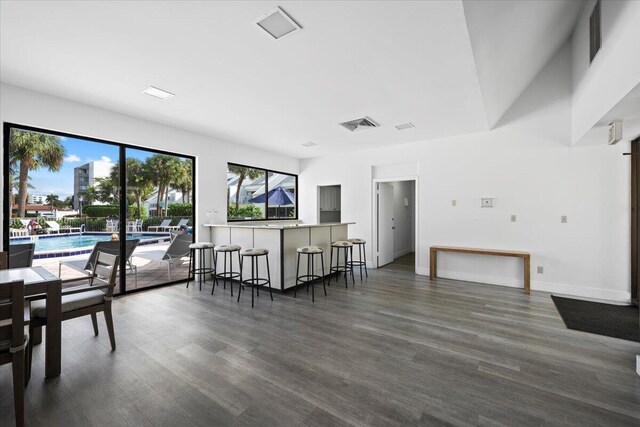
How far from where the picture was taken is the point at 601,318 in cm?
345

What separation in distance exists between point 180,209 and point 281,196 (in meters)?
2.77

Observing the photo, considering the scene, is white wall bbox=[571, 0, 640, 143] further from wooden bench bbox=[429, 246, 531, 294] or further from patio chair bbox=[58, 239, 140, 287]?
patio chair bbox=[58, 239, 140, 287]

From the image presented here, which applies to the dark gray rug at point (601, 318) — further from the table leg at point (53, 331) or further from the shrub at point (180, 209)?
the shrub at point (180, 209)

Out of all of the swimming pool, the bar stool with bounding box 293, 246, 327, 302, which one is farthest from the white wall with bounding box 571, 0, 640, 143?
the swimming pool

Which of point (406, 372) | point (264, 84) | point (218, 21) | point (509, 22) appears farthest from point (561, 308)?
point (218, 21)

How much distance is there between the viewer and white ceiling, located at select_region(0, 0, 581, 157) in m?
2.14

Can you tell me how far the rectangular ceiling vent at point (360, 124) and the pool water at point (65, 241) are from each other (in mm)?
4035

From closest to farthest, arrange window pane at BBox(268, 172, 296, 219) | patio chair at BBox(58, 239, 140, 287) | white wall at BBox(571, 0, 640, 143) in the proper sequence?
white wall at BBox(571, 0, 640, 143), patio chair at BBox(58, 239, 140, 287), window pane at BBox(268, 172, 296, 219)

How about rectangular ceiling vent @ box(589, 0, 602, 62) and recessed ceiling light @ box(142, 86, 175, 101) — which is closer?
rectangular ceiling vent @ box(589, 0, 602, 62)

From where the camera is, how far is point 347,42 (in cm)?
247

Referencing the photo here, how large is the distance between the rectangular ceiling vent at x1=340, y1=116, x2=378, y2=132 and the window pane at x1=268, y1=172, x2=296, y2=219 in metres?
2.83

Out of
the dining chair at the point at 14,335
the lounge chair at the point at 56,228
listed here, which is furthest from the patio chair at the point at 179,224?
the dining chair at the point at 14,335

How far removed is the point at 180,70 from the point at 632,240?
6368 millimetres

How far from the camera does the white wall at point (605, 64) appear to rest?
2281mm
